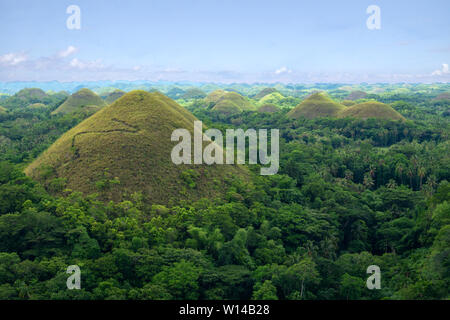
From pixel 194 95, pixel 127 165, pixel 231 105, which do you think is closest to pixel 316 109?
pixel 231 105

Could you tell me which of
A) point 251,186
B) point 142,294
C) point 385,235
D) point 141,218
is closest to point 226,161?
point 251,186

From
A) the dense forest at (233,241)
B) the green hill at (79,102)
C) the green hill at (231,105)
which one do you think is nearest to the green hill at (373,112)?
the dense forest at (233,241)

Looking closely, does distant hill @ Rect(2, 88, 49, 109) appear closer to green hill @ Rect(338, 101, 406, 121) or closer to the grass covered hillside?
the grass covered hillside

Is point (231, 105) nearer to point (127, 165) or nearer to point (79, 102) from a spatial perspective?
point (79, 102)

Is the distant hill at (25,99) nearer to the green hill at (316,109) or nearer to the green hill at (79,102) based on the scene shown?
the green hill at (79,102)

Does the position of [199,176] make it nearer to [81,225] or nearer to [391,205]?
[81,225]

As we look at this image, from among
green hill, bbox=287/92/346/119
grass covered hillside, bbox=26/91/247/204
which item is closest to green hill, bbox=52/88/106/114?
green hill, bbox=287/92/346/119
